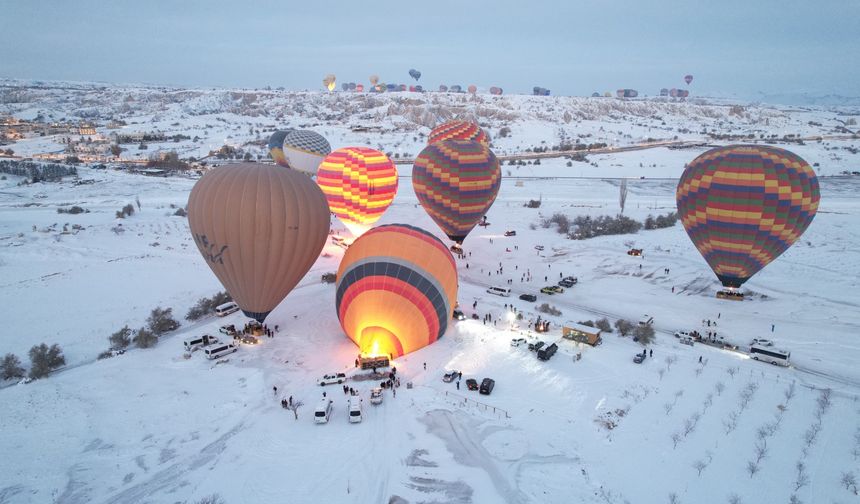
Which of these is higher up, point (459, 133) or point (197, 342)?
point (459, 133)

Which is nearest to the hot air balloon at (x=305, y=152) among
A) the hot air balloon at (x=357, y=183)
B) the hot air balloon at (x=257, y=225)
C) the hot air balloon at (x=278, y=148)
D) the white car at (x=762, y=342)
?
the hot air balloon at (x=278, y=148)

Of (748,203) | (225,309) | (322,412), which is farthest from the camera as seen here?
(225,309)

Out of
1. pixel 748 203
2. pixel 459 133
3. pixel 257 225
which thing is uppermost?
pixel 459 133

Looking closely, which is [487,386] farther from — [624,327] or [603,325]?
[624,327]

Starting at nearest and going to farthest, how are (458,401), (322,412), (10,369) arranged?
(322,412)
(458,401)
(10,369)

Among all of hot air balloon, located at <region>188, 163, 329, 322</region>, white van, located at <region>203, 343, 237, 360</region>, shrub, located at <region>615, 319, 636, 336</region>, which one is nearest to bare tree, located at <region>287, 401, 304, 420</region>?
white van, located at <region>203, 343, 237, 360</region>

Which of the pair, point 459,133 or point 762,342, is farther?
point 459,133

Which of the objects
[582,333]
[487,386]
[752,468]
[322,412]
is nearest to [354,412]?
[322,412]
